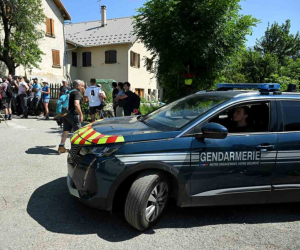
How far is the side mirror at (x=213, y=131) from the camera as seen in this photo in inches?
117

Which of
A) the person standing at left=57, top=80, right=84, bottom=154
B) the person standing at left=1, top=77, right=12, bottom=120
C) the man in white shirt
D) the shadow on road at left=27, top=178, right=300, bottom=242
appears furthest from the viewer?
the person standing at left=1, top=77, right=12, bottom=120

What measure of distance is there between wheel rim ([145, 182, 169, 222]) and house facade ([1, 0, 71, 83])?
1840 cm

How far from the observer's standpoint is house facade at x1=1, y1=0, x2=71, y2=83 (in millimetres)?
19922

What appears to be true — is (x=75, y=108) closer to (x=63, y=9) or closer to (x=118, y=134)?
(x=118, y=134)

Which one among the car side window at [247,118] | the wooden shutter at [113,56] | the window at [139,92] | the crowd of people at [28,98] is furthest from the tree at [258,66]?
the car side window at [247,118]

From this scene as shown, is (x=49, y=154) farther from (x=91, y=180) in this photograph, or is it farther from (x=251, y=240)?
(x=251, y=240)

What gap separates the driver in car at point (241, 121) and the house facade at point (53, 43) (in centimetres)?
1835

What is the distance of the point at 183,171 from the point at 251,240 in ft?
3.54

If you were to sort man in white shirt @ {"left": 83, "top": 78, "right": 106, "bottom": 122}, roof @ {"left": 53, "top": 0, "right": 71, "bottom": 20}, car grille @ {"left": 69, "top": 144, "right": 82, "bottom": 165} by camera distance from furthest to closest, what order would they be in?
roof @ {"left": 53, "top": 0, "right": 71, "bottom": 20}
man in white shirt @ {"left": 83, "top": 78, "right": 106, "bottom": 122}
car grille @ {"left": 69, "top": 144, "right": 82, "bottom": 165}

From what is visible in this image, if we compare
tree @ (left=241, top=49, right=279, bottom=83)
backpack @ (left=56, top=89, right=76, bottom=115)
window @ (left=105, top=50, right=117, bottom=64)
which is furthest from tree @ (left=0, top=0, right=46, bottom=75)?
tree @ (left=241, top=49, right=279, bottom=83)

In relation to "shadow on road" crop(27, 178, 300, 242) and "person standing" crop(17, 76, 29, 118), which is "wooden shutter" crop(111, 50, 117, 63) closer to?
"person standing" crop(17, 76, 29, 118)

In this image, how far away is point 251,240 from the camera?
2963 millimetres

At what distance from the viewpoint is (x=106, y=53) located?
24.2 m

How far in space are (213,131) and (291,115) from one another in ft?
4.09
